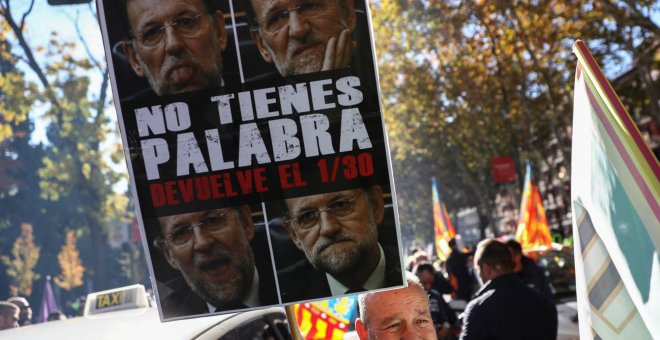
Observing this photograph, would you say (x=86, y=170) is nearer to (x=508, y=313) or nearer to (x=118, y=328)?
(x=508, y=313)

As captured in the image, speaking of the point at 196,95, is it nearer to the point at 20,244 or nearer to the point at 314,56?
the point at 314,56

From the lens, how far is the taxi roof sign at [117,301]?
16.5 feet

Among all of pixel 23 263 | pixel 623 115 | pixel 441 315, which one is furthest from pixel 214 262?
pixel 23 263

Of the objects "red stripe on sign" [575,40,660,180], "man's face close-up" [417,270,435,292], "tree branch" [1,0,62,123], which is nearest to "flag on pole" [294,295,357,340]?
"man's face close-up" [417,270,435,292]

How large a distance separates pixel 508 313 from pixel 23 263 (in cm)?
3936

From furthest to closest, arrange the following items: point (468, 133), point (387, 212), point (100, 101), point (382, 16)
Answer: point (468, 133) < point (382, 16) < point (100, 101) < point (387, 212)

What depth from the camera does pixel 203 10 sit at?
135 inches

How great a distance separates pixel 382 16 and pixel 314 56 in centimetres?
3404

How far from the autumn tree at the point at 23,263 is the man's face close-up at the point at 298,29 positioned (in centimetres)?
3159

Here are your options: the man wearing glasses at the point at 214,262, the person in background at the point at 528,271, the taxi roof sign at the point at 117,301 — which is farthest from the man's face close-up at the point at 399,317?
the person in background at the point at 528,271

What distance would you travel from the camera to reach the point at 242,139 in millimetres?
3443

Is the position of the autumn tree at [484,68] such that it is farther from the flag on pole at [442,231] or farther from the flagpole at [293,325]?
the flagpole at [293,325]

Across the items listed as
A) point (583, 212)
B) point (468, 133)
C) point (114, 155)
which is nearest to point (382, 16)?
point (468, 133)

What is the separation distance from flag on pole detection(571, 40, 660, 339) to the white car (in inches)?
49.8
